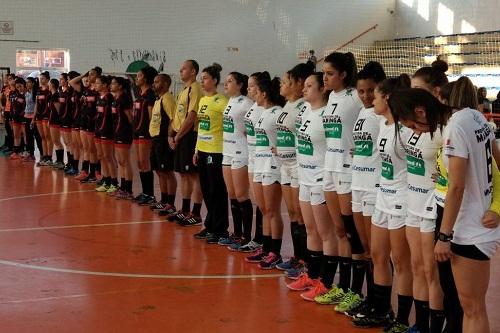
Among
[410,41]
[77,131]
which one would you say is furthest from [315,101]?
[410,41]

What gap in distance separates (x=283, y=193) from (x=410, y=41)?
1820 cm

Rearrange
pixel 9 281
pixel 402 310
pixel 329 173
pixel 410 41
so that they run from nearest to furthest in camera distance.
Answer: pixel 402 310, pixel 329 173, pixel 9 281, pixel 410 41

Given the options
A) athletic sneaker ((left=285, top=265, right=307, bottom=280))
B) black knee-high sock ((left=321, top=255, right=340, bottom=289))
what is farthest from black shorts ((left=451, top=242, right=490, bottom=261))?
athletic sneaker ((left=285, top=265, right=307, bottom=280))

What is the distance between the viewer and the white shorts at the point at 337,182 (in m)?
4.75

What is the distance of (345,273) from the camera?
493cm

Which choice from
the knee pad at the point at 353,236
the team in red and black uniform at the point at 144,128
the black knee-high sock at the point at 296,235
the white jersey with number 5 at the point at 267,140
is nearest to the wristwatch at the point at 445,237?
the knee pad at the point at 353,236

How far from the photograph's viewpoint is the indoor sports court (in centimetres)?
350

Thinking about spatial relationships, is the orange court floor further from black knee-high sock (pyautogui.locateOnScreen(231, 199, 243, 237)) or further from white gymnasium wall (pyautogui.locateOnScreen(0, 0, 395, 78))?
white gymnasium wall (pyautogui.locateOnScreen(0, 0, 395, 78))

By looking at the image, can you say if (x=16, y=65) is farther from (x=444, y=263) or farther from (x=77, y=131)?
(x=444, y=263)

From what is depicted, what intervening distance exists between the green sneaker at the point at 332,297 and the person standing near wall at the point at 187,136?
3.25 metres

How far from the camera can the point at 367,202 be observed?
4.44 m

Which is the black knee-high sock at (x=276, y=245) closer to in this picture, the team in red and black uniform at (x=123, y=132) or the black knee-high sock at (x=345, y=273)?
the black knee-high sock at (x=345, y=273)

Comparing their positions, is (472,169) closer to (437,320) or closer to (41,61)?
(437,320)

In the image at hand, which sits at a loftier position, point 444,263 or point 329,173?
point 329,173
